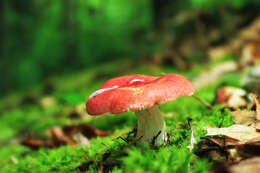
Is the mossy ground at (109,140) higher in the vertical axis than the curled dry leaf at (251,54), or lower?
lower

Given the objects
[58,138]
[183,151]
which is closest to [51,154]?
[58,138]

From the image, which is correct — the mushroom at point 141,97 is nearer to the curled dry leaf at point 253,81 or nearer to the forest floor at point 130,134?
the forest floor at point 130,134

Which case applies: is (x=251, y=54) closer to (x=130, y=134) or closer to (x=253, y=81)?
(x=253, y=81)

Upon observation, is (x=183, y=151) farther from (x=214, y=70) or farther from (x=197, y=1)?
(x=197, y=1)

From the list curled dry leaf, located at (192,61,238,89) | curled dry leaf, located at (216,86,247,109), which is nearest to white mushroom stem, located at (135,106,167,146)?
curled dry leaf, located at (216,86,247,109)

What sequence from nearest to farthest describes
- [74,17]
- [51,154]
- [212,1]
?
1. [51,154]
2. [212,1]
3. [74,17]

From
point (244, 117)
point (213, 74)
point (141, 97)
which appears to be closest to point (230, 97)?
point (244, 117)

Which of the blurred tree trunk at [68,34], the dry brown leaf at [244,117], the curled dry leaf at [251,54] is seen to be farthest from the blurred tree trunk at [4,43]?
the dry brown leaf at [244,117]

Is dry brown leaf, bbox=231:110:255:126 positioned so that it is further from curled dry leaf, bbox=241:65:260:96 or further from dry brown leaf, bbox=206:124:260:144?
curled dry leaf, bbox=241:65:260:96
